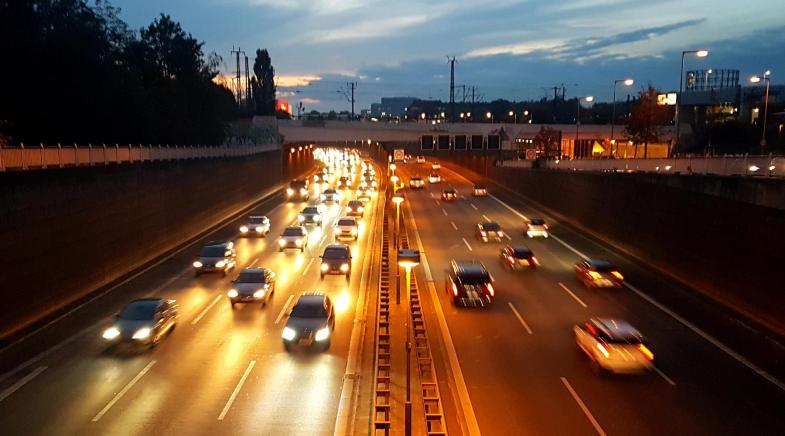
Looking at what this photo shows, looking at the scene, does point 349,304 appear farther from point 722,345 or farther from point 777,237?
point 777,237

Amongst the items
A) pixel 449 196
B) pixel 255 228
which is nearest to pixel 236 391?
pixel 255 228

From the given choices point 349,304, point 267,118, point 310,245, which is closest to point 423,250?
point 310,245

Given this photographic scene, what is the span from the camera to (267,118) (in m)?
92.5

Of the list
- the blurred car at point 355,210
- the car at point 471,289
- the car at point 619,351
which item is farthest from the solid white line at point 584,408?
the blurred car at point 355,210

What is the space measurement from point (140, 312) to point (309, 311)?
17.0 ft

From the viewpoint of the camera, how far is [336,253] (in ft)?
113

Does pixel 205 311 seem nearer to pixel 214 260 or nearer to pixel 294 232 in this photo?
pixel 214 260

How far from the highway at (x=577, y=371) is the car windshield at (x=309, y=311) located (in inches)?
157

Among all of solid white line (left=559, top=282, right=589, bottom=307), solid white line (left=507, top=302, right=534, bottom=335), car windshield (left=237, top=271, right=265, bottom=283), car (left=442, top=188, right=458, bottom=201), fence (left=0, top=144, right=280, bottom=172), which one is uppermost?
fence (left=0, top=144, right=280, bottom=172)

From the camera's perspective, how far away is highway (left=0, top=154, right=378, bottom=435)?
624 inches

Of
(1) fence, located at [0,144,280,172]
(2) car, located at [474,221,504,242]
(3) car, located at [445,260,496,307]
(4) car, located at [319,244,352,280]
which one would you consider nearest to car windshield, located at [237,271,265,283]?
(4) car, located at [319,244,352,280]

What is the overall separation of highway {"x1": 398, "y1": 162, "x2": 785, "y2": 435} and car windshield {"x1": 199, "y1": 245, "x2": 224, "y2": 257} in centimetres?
964

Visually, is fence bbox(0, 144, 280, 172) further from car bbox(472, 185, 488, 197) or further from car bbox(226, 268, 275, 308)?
car bbox(472, 185, 488, 197)

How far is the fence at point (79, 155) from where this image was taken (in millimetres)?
25047
